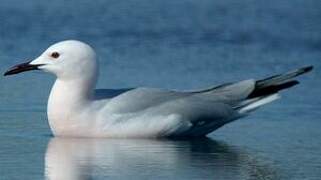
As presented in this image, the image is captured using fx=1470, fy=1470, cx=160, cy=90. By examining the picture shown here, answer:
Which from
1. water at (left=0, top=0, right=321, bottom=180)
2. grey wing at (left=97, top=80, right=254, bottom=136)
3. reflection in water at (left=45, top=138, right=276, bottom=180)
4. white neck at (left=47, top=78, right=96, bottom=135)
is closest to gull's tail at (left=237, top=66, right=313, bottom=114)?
grey wing at (left=97, top=80, right=254, bottom=136)

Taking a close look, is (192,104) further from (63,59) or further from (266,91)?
(63,59)

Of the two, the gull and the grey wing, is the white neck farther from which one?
the grey wing

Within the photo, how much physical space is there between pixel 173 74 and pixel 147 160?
3.41 metres

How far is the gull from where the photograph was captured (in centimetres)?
1108

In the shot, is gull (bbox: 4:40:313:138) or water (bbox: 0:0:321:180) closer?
water (bbox: 0:0:321:180)

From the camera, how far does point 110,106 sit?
11094mm

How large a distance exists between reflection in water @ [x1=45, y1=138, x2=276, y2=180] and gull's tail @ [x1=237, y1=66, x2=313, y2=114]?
1.82 ft

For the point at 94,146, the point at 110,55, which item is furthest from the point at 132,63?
the point at 94,146

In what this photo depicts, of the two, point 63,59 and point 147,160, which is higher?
point 63,59

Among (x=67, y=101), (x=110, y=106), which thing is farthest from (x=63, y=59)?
(x=110, y=106)

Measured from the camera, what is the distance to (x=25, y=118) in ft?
38.3

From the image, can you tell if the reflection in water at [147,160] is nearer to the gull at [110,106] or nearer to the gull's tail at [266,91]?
the gull at [110,106]

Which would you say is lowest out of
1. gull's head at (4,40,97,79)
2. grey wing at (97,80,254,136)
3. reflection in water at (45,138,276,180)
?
reflection in water at (45,138,276,180)

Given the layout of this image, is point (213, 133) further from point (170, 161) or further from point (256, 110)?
point (170, 161)
